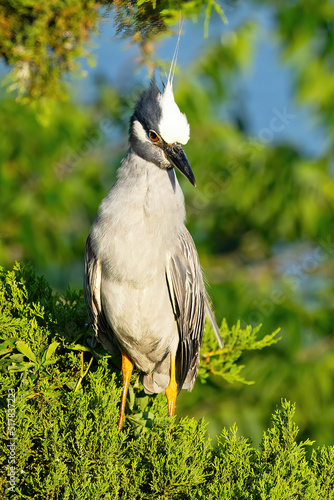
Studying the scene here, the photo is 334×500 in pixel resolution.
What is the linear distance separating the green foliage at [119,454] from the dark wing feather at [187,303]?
0.53 metres

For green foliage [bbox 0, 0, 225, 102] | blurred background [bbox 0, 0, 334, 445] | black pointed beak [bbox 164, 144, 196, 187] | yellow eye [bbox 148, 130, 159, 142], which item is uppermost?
green foliage [bbox 0, 0, 225, 102]

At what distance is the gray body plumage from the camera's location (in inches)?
89.9

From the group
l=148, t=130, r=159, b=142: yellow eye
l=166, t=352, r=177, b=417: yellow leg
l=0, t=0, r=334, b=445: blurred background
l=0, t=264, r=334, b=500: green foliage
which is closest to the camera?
l=0, t=264, r=334, b=500: green foliage

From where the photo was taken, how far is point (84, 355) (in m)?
2.37

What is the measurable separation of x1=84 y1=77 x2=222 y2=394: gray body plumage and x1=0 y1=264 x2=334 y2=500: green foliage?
0.37 m

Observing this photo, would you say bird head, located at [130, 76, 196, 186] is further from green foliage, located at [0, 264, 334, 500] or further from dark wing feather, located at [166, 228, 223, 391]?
green foliage, located at [0, 264, 334, 500]

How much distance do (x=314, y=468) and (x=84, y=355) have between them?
1015 millimetres

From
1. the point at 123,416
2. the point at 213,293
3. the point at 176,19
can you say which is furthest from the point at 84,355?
the point at 213,293

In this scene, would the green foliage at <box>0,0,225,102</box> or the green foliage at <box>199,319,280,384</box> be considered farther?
the green foliage at <box>199,319,280,384</box>

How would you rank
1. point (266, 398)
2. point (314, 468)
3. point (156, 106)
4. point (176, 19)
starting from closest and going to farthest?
point (314, 468) → point (176, 19) → point (156, 106) → point (266, 398)

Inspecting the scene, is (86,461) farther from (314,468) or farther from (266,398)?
(266,398)

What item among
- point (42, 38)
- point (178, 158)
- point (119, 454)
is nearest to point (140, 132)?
point (178, 158)

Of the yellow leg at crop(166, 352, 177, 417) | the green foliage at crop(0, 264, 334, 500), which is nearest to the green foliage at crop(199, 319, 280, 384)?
the yellow leg at crop(166, 352, 177, 417)

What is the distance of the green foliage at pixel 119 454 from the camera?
1.72m
